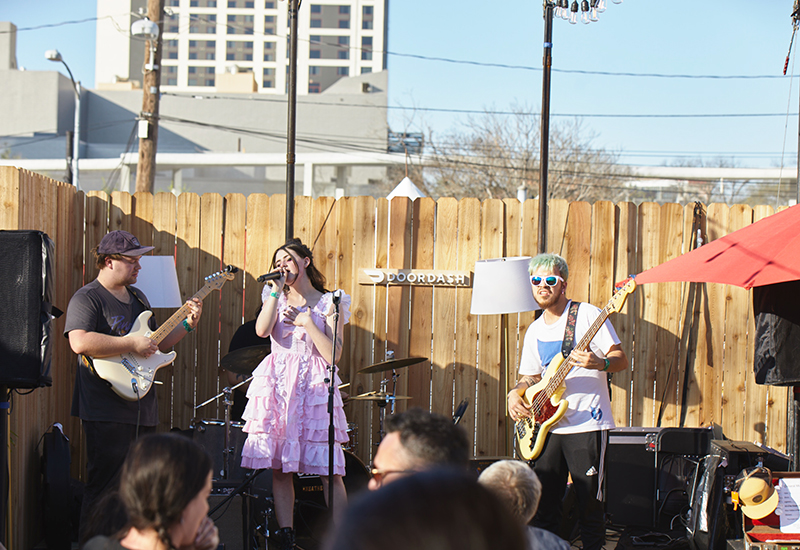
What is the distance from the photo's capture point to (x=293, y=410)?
4.14m

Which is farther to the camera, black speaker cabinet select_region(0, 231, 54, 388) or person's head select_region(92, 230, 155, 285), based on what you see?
person's head select_region(92, 230, 155, 285)

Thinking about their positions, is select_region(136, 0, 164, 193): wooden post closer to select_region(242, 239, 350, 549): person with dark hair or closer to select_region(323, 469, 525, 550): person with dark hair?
select_region(242, 239, 350, 549): person with dark hair

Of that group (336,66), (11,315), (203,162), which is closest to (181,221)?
(11,315)

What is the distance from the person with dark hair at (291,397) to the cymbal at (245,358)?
251 millimetres

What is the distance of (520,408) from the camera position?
13.0 feet

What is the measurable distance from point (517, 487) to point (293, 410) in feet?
7.18

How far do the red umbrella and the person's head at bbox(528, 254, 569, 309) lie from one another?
0.45 m

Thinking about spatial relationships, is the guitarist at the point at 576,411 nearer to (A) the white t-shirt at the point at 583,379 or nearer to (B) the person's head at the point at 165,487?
(A) the white t-shirt at the point at 583,379

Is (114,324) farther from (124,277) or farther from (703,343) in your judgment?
(703,343)

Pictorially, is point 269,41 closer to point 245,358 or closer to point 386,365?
point 245,358

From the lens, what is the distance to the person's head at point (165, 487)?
187 cm

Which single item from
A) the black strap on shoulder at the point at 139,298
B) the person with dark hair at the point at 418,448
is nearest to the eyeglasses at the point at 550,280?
the person with dark hair at the point at 418,448

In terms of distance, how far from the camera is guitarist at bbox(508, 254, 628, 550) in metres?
3.80

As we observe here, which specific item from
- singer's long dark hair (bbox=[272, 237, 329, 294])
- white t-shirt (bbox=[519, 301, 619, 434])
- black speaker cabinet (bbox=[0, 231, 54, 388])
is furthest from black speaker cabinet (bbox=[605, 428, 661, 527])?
black speaker cabinet (bbox=[0, 231, 54, 388])
